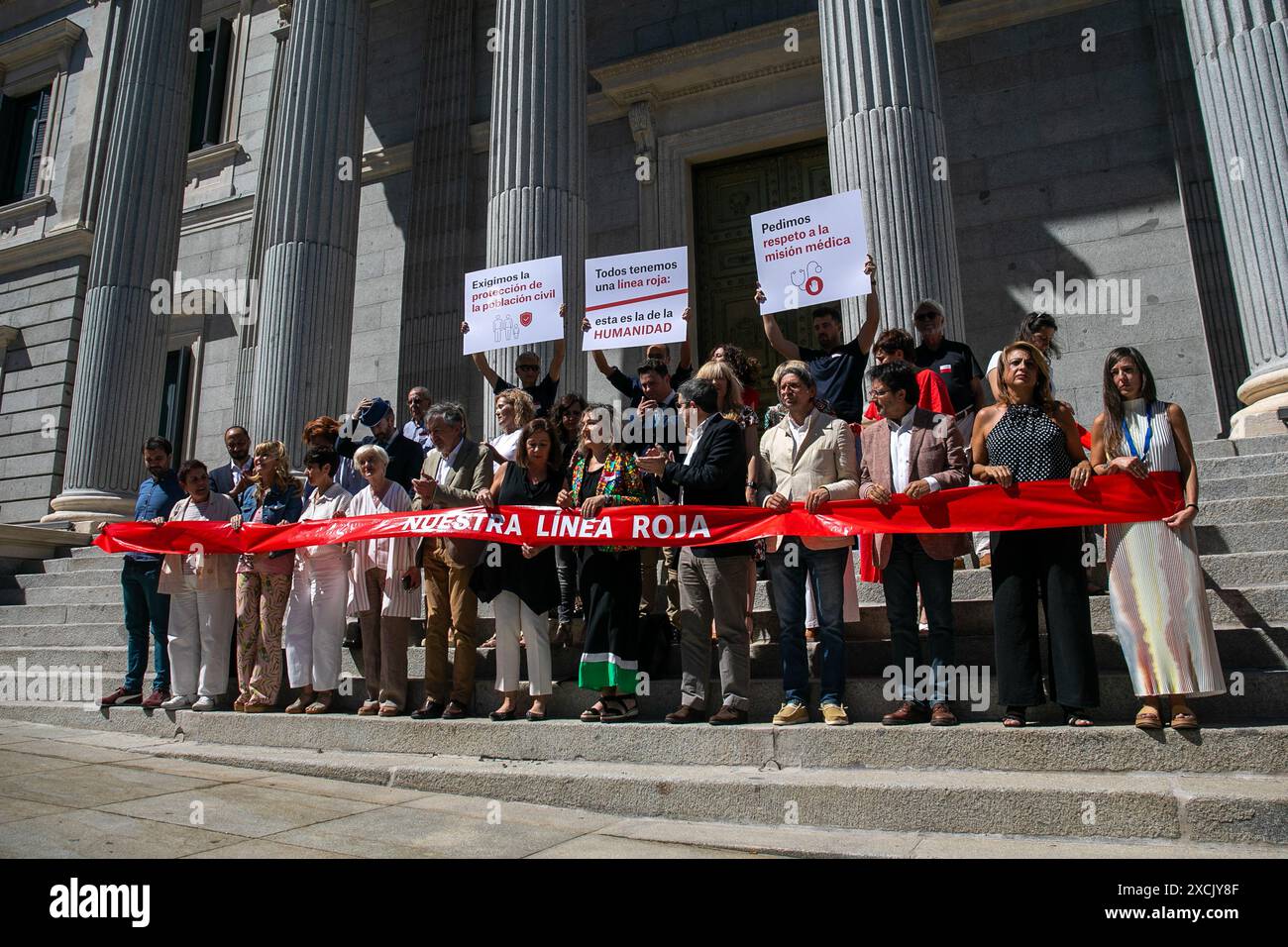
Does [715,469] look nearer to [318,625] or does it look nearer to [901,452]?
[901,452]

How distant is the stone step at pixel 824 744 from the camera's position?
14.7ft

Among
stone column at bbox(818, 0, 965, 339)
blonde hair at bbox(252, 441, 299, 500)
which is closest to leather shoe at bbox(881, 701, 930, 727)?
stone column at bbox(818, 0, 965, 339)

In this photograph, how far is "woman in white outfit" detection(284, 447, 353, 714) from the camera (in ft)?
24.2


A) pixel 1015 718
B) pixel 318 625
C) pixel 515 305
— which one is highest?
pixel 515 305

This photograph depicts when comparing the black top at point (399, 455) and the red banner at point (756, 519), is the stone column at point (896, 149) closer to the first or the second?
the red banner at point (756, 519)

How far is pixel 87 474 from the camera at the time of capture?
547 inches

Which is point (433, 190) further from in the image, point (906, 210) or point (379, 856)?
point (379, 856)

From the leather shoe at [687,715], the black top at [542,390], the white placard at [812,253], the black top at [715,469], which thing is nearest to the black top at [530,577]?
the black top at [715,469]

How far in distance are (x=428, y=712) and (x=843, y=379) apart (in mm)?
4315

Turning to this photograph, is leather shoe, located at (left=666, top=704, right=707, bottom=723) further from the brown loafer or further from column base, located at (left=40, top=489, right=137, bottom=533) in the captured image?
column base, located at (left=40, top=489, right=137, bottom=533)

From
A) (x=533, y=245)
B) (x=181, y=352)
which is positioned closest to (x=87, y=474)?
(x=181, y=352)

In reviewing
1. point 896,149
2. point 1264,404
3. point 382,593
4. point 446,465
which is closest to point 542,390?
point 446,465

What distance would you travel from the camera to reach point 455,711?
21.6 feet

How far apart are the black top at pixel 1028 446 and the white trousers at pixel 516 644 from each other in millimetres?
3285
